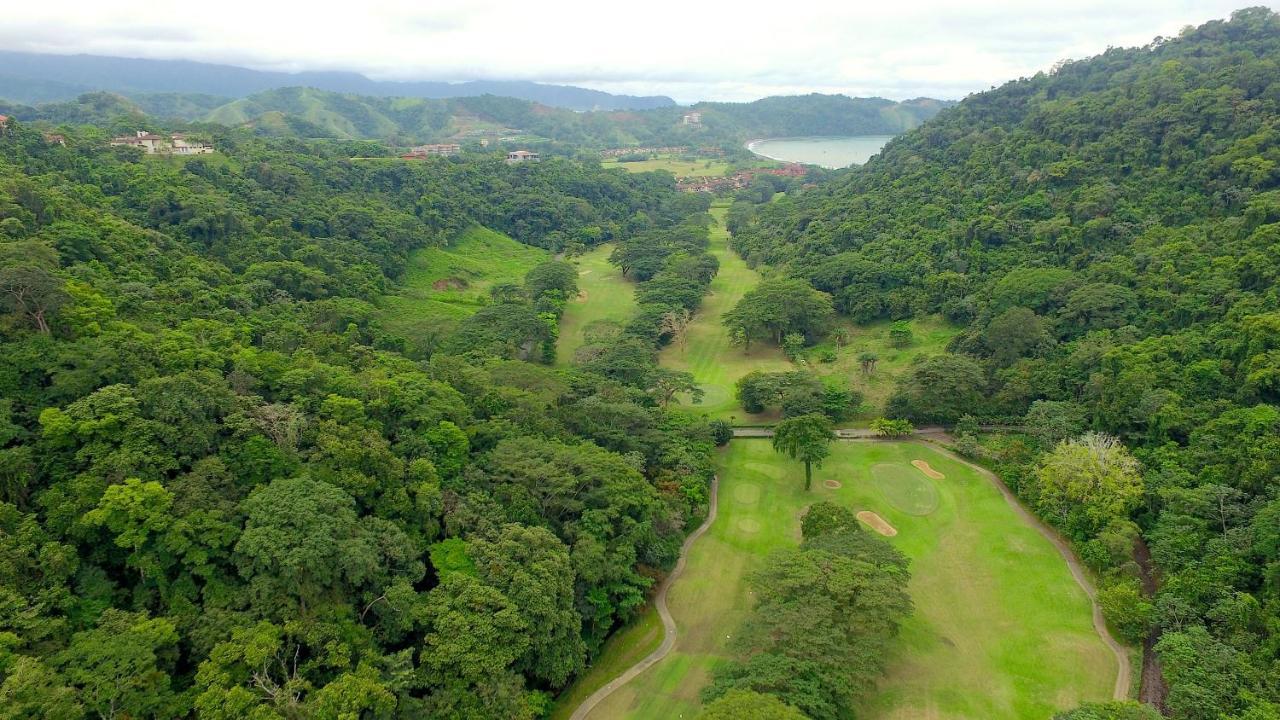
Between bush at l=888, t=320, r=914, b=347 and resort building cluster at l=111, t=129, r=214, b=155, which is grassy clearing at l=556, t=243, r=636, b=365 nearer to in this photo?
bush at l=888, t=320, r=914, b=347

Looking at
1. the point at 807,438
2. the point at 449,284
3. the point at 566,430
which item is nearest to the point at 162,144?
the point at 449,284

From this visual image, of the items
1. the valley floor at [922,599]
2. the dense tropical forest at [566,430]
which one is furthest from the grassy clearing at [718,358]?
the valley floor at [922,599]

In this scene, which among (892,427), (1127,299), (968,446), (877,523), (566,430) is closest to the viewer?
(877,523)

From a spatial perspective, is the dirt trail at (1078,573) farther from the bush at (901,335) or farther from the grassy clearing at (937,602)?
the bush at (901,335)

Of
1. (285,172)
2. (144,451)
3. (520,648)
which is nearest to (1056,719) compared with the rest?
(520,648)

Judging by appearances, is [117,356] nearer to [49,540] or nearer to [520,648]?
[49,540]

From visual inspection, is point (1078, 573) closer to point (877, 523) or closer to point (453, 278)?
point (877, 523)
